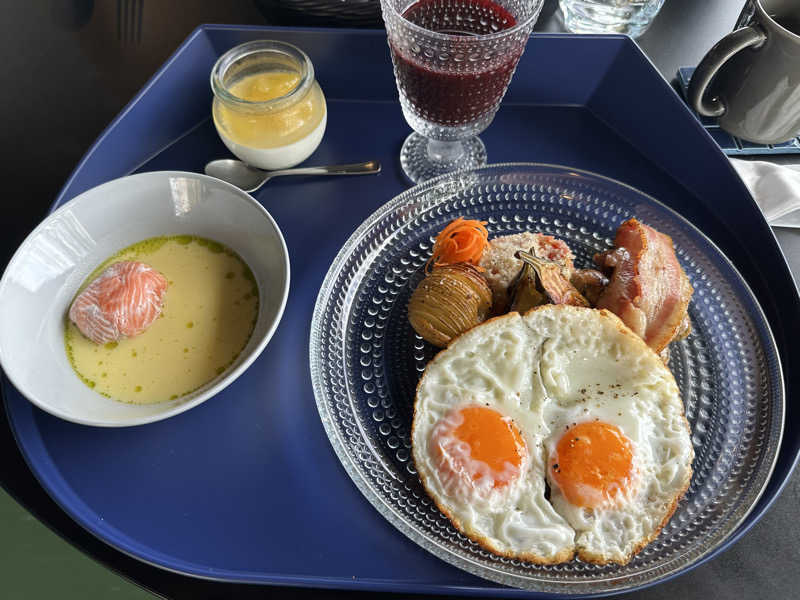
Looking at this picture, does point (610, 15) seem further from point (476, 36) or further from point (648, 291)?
point (648, 291)

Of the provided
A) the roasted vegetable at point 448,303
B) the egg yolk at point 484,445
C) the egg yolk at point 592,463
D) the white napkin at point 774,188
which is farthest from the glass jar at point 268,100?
the white napkin at point 774,188

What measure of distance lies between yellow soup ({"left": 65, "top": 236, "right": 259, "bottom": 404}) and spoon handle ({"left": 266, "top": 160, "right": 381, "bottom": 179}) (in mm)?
270

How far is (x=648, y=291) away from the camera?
3.80 feet

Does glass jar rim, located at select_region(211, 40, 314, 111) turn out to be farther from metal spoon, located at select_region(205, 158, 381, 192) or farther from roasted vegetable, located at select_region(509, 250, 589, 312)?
roasted vegetable, located at select_region(509, 250, 589, 312)

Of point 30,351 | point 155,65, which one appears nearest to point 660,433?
point 30,351

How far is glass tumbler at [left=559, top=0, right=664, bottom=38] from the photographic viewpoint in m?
1.74

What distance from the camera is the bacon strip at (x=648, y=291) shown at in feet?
3.79

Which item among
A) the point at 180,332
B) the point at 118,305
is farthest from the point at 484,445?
the point at 118,305

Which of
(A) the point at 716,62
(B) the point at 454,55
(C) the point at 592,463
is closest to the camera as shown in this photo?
(C) the point at 592,463

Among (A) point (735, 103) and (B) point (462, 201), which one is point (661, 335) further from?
(A) point (735, 103)

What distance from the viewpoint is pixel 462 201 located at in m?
1.39

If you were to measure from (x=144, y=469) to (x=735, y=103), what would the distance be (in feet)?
5.55

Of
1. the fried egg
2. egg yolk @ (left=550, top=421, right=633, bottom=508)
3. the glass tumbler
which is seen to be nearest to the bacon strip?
the fried egg

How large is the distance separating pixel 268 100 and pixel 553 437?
0.98m
